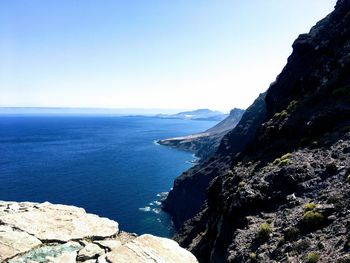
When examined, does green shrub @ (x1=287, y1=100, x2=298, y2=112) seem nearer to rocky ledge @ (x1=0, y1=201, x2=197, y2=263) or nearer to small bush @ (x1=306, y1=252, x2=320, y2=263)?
small bush @ (x1=306, y1=252, x2=320, y2=263)

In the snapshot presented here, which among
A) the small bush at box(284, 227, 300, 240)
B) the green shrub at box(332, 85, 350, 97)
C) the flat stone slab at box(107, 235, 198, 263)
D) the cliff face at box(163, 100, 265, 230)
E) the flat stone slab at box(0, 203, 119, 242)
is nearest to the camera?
the flat stone slab at box(107, 235, 198, 263)

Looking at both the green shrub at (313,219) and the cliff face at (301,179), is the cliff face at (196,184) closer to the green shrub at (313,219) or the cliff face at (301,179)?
the cliff face at (301,179)

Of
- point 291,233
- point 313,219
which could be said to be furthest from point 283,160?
point 291,233

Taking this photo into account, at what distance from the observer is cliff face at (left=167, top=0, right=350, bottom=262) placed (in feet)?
80.2

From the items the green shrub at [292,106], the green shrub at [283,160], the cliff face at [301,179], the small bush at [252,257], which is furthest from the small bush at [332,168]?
the green shrub at [292,106]

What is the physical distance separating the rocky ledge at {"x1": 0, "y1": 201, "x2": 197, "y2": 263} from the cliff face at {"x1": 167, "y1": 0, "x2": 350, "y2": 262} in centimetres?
858

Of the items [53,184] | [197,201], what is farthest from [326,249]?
[53,184]

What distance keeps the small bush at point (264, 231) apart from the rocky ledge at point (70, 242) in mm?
8803

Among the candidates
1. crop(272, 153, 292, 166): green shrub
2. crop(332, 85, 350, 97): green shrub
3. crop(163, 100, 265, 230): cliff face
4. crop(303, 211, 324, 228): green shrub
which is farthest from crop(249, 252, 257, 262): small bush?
crop(163, 100, 265, 230): cliff face

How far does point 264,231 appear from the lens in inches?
Answer: 1087

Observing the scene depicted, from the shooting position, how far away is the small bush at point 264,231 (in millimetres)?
27297

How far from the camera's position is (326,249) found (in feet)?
70.3

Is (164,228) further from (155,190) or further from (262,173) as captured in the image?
(262,173)

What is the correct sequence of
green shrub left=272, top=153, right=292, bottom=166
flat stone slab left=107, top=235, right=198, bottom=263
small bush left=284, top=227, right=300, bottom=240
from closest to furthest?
flat stone slab left=107, top=235, right=198, bottom=263, small bush left=284, top=227, right=300, bottom=240, green shrub left=272, top=153, right=292, bottom=166
